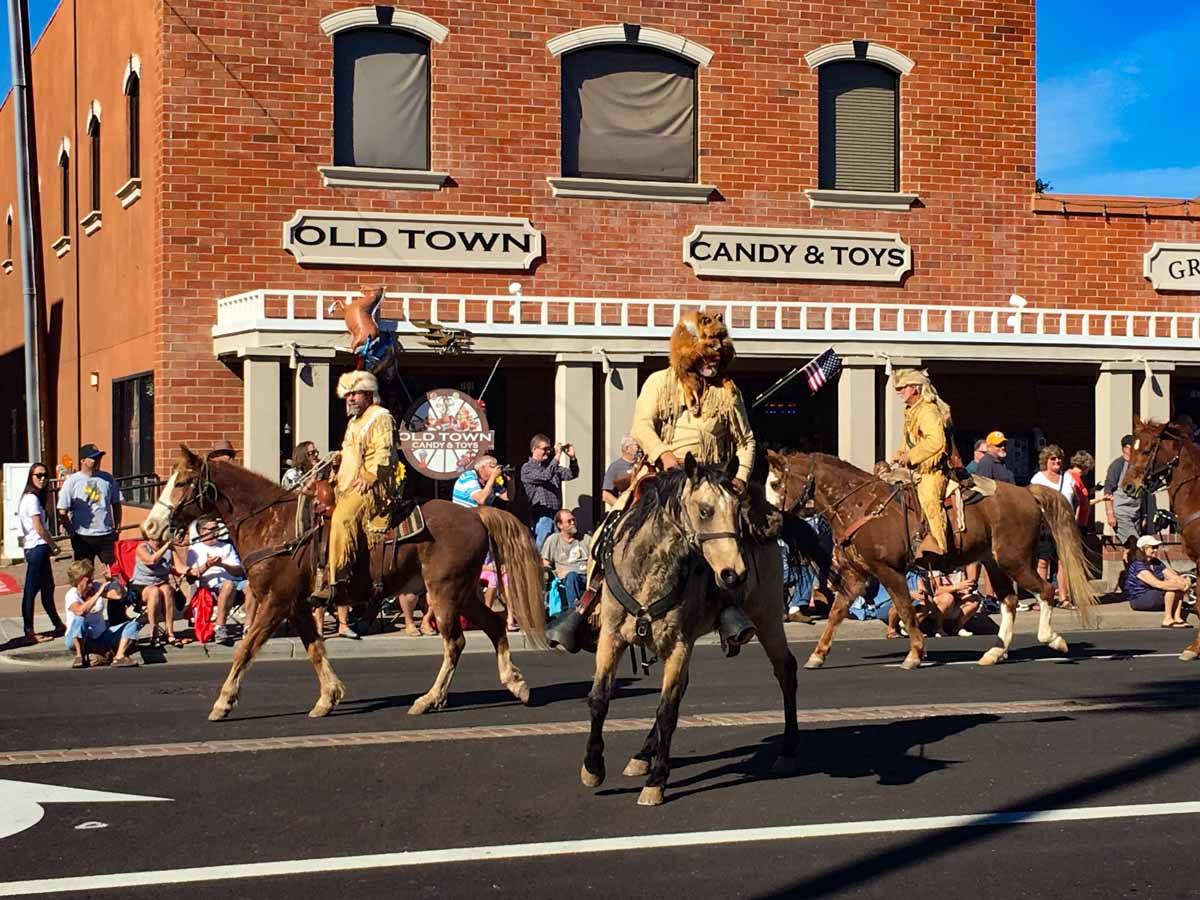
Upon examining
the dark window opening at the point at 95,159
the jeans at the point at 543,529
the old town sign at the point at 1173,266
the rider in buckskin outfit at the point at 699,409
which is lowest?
the jeans at the point at 543,529

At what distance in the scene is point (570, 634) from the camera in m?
9.41

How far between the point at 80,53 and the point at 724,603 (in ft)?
78.0

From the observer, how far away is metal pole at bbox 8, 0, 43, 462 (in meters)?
24.3

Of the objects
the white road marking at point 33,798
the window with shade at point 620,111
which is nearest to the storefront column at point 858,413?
the window with shade at point 620,111

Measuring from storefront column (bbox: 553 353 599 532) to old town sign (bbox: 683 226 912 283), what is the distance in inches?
168

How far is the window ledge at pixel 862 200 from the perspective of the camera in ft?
83.9

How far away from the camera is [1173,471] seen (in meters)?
15.5

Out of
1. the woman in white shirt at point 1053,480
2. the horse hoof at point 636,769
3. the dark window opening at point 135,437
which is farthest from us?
the dark window opening at point 135,437

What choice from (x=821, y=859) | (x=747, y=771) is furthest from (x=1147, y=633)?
(x=821, y=859)

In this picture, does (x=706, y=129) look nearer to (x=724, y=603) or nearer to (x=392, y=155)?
(x=392, y=155)

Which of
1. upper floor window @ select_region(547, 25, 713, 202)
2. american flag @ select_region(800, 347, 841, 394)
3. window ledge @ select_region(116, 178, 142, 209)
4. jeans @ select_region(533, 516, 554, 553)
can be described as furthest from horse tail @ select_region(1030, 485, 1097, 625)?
window ledge @ select_region(116, 178, 142, 209)

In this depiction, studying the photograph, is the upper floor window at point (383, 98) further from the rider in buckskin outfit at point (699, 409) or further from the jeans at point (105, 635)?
the rider in buckskin outfit at point (699, 409)

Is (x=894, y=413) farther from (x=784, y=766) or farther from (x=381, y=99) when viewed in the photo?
(x=784, y=766)

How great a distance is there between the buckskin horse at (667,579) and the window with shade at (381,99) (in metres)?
16.0
